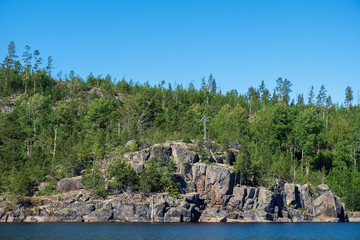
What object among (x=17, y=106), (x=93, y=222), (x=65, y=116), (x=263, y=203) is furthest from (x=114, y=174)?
(x=17, y=106)

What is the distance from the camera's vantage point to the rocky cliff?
7275 cm

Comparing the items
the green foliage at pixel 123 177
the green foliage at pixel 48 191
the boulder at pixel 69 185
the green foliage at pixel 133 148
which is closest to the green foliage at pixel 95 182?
the green foliage at pixel 123 177

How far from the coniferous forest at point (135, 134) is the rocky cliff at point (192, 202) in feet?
11.5

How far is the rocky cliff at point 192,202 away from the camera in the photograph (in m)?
72.8

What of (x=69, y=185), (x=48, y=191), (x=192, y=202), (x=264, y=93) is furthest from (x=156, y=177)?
(x=264, y=93)

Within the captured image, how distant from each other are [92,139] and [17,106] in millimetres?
32874

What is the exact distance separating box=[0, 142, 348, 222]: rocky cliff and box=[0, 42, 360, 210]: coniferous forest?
11.5ft

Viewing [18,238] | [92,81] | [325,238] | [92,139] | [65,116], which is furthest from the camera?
[92,81]

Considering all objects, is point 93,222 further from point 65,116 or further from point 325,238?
point 65,116

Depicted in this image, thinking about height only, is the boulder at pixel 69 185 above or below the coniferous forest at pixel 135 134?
below

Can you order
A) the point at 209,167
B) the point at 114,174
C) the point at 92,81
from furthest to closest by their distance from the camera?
the point at 92,81 < the point at 209,167 < the point at 114,174

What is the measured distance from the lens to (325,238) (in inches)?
2068

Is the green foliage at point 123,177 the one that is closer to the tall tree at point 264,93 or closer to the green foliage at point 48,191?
the green foliage at point 48,191

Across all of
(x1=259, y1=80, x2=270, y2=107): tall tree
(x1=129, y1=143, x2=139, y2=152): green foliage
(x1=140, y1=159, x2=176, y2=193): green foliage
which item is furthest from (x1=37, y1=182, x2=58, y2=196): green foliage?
(x1=259, y1=80, x2=270, y2=107): tall tree
